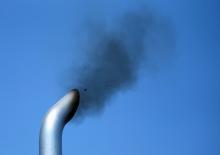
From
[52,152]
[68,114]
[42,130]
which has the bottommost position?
[52,152]

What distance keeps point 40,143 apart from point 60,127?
0.34m

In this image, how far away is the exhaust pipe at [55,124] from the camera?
11.5 ft

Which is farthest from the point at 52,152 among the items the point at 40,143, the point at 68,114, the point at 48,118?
the point at 68,114

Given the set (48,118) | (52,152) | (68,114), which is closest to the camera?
(52,152)

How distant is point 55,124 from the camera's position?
3.78 metres

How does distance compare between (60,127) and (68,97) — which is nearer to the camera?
(60,127)

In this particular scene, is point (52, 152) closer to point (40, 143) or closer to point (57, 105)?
point (40, 143)

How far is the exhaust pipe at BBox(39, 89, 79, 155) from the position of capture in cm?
350

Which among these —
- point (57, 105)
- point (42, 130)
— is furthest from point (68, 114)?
point (42, 130)

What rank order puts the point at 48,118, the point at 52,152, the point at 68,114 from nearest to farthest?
the point at 52,152 < the point at 48,118 < the point at 68,114

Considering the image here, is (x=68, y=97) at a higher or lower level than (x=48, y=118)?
higher

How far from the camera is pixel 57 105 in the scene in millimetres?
3992

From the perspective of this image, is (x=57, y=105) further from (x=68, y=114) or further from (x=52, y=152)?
(x=52, y=152)

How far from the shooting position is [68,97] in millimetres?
4246
